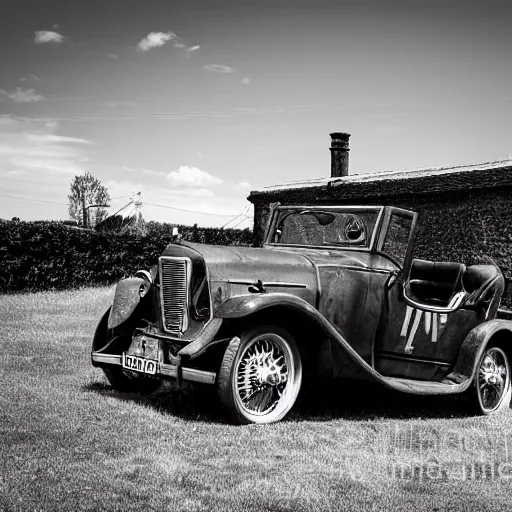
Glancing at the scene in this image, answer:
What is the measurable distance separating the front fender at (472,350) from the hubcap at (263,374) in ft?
5.96

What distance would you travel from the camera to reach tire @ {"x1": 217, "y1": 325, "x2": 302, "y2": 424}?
5.57 m

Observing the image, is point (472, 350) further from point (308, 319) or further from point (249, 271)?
point (249, 271)

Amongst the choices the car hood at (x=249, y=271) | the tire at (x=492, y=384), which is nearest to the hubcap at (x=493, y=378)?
the tire at (x=492, y=384)

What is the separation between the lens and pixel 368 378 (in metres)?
6.19

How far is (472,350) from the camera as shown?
6797 mm

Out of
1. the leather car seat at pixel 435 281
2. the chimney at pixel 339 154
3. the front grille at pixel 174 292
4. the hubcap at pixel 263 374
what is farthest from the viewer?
the chimney at pixel 339 154

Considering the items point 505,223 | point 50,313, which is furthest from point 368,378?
point 50,313

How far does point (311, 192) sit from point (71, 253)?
6397 millimetres

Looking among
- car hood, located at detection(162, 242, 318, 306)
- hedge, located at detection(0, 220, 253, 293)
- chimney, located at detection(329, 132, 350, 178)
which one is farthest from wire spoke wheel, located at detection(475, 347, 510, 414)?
chimney, located at detection(329, 132, 350, 178)

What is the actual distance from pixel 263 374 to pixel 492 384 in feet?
8.38

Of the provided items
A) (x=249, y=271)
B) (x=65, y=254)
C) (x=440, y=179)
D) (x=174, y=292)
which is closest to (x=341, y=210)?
(x=249, y=271)

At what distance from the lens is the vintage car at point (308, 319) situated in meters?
5.81

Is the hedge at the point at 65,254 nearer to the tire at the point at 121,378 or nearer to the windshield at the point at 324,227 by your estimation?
the windshield at the point at 324,227

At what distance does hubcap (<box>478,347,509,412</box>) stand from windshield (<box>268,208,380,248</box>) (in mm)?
1660
